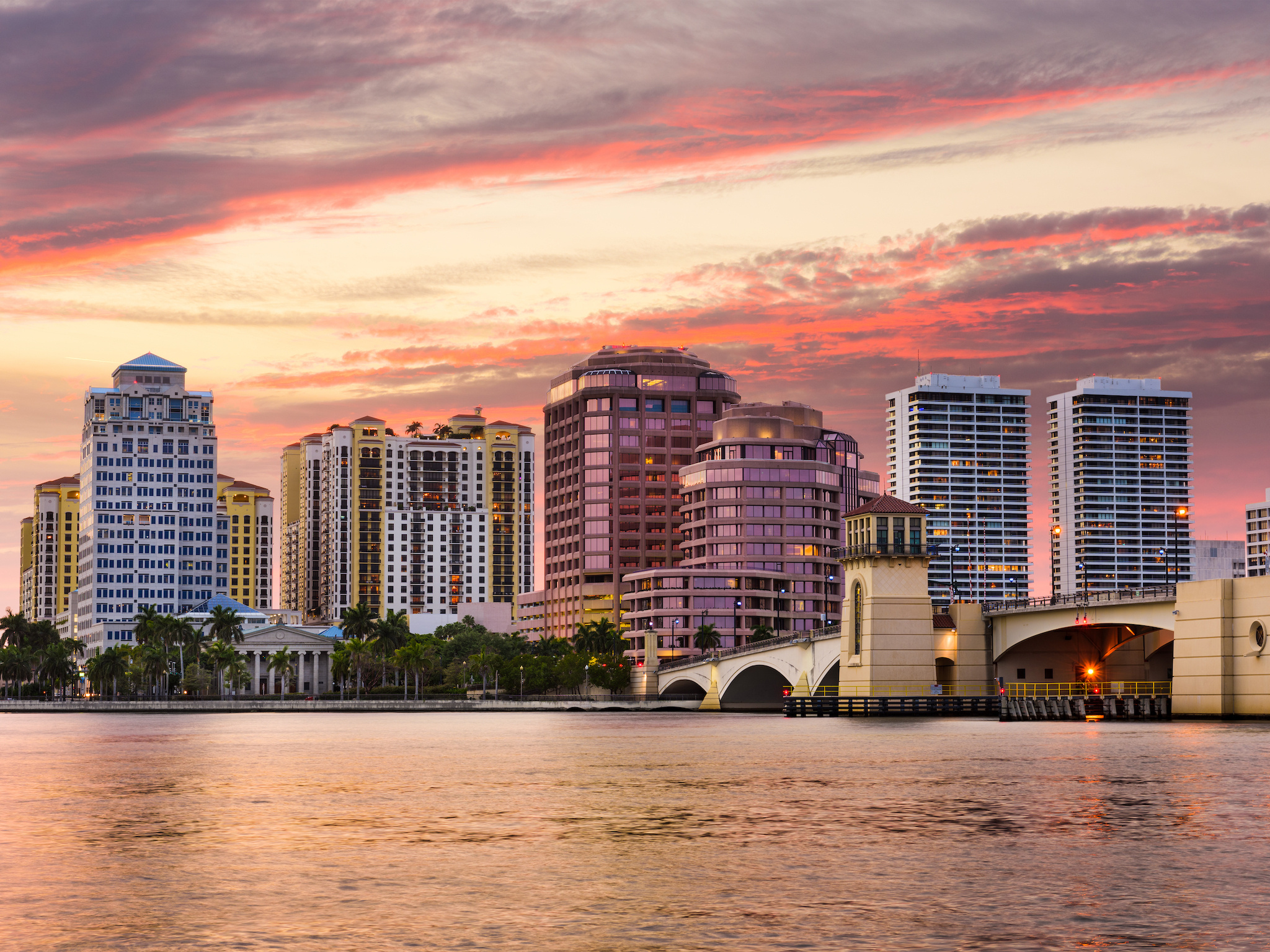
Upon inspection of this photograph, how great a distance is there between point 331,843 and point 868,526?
413ft

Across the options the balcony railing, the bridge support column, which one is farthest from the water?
the bridge support column

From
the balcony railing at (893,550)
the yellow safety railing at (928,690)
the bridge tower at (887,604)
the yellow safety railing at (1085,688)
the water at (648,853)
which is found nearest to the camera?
the water at (648,853)

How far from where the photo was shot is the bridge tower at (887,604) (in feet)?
508

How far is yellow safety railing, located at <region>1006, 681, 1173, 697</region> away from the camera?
144250 mm

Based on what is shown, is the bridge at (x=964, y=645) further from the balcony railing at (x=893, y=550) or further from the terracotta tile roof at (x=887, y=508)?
the terracotta tile roof at (x=887, y=508)

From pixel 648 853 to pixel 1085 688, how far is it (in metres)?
120

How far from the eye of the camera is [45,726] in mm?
169000

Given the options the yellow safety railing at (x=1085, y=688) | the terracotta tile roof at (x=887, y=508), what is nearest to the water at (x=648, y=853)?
the yellow safety railing at (x=1085, y=688)

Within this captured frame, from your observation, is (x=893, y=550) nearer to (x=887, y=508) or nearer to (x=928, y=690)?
(x=887, y=508)

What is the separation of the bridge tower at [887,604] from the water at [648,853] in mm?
73970

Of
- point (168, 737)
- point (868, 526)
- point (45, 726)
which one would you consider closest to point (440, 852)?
point (168, 737)

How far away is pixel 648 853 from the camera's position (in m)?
36.4

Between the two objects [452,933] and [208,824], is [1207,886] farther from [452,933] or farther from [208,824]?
[208,824]

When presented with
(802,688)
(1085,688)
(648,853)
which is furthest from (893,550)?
(648,853)
